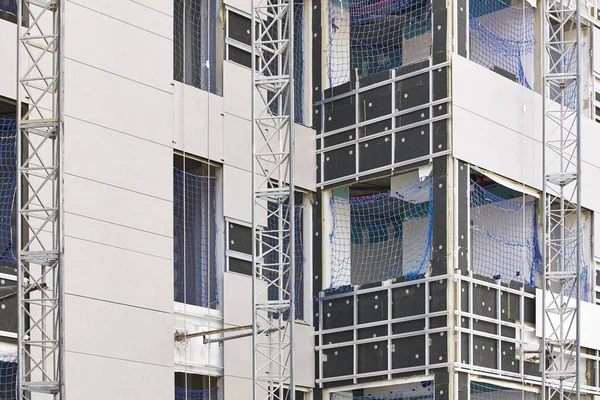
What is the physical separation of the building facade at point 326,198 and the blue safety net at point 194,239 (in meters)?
0.04

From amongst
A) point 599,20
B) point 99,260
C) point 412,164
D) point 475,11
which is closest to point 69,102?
point 99,260

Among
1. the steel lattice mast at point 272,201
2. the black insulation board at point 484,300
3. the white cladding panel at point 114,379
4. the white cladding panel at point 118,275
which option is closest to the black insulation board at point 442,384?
the black insulation board at point 484,300

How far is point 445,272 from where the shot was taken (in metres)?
30.9

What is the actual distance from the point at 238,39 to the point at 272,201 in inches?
149

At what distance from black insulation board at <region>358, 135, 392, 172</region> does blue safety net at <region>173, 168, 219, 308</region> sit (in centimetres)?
359

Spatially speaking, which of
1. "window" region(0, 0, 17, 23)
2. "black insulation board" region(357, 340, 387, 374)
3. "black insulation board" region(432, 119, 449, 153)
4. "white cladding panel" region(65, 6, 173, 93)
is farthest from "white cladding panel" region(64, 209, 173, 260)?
"black insulation board" region(432, 119, 449, 153)

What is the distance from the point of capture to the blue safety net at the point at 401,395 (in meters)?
32.0

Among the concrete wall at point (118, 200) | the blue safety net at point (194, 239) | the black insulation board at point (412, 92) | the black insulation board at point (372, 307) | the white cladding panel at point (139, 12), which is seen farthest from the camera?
the black insulation board at point (412, 92)

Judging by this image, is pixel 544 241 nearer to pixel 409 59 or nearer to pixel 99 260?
pixel 409 59

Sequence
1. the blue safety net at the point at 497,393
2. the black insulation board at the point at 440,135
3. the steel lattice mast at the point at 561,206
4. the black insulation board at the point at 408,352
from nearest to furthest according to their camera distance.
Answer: the black insulation board at the point at 408,352, the black insulation board at the point at 440,135, the blue safety net at the point at 497,393, the steel lattice mast at the point at 561,206

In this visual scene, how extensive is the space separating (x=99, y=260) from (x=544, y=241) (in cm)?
1079

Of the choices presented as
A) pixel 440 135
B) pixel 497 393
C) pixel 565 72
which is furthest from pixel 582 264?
pixel 440 135

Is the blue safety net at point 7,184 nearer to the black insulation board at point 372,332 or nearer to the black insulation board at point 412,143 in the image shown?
the black insulation board at point 372,332

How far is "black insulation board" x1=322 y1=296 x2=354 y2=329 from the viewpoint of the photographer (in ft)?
107
